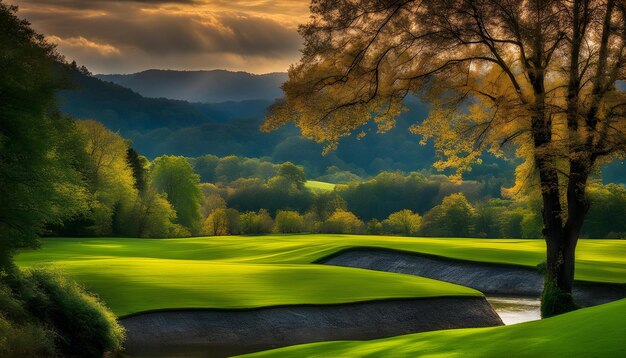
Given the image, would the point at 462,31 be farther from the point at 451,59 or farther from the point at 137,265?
the point at 137,265

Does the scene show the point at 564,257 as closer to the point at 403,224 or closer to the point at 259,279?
the point at 259,279

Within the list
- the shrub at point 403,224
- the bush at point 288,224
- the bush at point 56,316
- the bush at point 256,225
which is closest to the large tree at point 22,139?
the bush at point 56,316

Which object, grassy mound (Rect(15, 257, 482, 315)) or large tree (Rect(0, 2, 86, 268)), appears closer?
large tree (Rect(0, 2, 86, 268))

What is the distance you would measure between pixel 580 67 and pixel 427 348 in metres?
16.1

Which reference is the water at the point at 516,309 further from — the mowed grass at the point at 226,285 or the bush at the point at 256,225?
the bush at the point at 256,225

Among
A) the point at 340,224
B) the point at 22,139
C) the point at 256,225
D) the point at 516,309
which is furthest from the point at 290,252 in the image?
the point at 340,224

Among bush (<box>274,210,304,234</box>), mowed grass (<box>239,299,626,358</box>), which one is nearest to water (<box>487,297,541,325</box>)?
mowed grass (<box>239,299,626,358</box>)

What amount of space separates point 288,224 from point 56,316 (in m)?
102

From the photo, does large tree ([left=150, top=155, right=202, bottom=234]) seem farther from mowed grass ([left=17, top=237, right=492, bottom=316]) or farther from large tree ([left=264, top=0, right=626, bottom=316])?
large tree ([left=264, top=0, right=626, bottom=316])

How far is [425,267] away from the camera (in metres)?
60.4

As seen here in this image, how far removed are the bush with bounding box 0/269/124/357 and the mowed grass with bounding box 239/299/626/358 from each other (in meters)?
7.85

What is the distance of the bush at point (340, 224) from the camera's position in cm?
13325

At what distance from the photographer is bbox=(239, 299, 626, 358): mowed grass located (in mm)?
15750

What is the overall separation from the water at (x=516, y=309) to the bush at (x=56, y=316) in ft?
68.3
